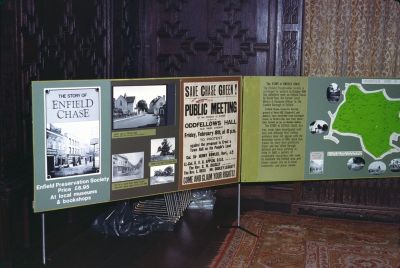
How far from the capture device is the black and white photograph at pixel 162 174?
3.81m

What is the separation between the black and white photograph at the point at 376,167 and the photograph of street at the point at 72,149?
80.3 inches

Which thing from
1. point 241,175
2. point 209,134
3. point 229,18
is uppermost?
point 229,18

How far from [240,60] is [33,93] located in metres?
2.35

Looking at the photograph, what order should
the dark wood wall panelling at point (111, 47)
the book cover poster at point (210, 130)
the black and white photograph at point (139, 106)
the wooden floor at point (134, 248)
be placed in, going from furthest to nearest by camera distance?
the book cover poster at point (210, 130)
the wooden floor at point (134, 248)
the black and white photograph at point (139, 106)
the dark wood wall panelling at point (111, 47)

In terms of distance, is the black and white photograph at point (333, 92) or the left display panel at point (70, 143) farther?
the black and white photograph at point (333, 92)

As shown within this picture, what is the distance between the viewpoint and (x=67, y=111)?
3.38m

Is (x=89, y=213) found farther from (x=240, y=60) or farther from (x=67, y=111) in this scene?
(x=240, y=60)

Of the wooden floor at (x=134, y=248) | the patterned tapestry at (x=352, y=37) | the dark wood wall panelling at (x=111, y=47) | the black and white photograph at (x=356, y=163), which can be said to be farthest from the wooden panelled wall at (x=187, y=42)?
the wooden floor at (x=134, y=248)

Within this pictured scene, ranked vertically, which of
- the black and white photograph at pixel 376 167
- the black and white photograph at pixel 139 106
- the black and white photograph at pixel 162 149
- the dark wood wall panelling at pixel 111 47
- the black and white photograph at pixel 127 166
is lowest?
the black and white photograph at pixel 376 167

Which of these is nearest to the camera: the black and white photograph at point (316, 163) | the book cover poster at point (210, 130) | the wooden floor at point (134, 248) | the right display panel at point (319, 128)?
the wooden floor at point (134, 248)

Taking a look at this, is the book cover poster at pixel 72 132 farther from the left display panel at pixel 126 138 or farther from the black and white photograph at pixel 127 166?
the black and white photograph at pixel 127 166

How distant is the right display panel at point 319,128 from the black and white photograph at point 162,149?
0.59 meters

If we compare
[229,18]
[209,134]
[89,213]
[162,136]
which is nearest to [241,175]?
[209,134]

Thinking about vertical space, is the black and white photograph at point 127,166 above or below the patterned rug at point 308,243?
above
